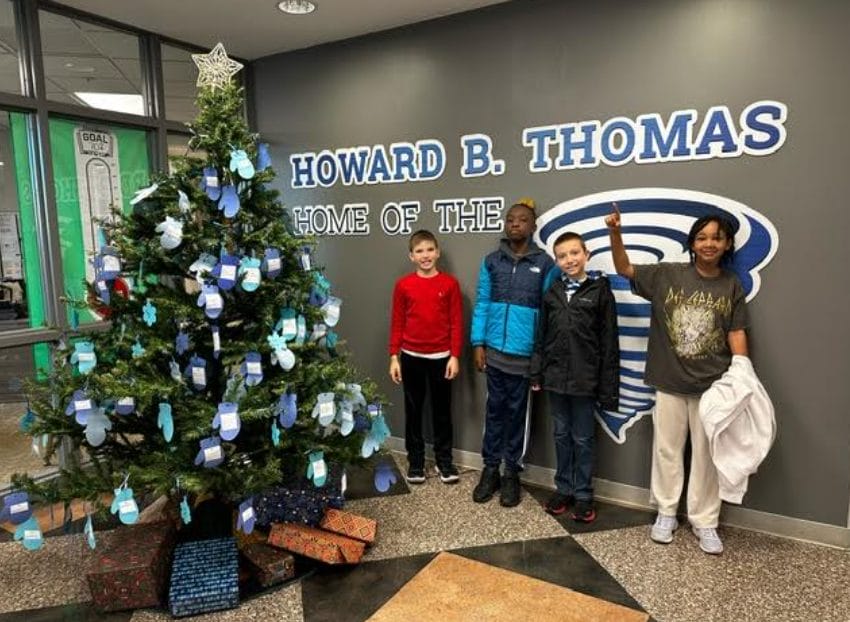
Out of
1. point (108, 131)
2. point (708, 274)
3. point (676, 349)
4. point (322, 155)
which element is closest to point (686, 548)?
point (676, 349)

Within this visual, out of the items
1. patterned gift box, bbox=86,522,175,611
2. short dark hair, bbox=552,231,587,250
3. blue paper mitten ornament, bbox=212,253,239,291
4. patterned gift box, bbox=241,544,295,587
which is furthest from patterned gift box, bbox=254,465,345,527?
short dark hair, bbox=552,231,587,250

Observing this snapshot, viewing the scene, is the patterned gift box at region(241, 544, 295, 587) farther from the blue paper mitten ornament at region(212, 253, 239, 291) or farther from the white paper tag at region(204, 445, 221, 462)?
the blue paper mitten ornament at region(212, 253, 239, 291)

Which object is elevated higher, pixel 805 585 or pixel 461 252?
pixel 461 252

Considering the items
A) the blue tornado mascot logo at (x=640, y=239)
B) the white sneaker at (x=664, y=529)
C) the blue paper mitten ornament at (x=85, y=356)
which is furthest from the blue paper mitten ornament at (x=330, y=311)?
the white sneaker at (x=664, y=529)

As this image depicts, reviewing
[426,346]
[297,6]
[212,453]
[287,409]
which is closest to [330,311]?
[287,409]

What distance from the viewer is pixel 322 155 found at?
366 cm

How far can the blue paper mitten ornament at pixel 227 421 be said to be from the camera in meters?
2.00

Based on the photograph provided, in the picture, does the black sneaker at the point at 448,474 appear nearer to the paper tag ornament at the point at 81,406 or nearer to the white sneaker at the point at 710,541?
the white sneaker at the point at 710,541

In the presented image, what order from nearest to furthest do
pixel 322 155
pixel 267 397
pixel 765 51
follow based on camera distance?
pixel 267 397 < pixel 765 51 < pixel 322 155

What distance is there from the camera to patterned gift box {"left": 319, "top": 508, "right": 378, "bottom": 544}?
246cm

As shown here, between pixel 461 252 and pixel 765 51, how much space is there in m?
1.64

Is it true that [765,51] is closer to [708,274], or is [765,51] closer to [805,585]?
[708,274]

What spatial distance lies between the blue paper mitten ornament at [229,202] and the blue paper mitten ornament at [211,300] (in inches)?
11.2

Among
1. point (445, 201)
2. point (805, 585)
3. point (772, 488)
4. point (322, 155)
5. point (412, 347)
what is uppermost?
point (322, 155)
